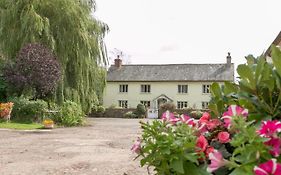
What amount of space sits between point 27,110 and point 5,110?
1.73 meters

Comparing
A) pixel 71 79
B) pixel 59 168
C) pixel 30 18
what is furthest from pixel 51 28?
pixel 59 168

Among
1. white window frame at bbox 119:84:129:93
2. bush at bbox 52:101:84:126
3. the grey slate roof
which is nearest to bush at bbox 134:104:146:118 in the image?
the grey slate roof

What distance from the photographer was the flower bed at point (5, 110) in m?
22.1

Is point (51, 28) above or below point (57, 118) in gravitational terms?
above

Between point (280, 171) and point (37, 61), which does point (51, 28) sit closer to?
point (37, 61)

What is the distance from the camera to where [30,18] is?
2353 centimetres

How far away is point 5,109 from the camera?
22.2 m

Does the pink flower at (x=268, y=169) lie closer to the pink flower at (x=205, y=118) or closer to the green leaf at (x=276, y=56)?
the green leaf at (x=276, y=56)

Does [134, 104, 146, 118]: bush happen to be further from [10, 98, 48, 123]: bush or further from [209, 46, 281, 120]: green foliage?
[209, 46, 281, 120]: green foliage

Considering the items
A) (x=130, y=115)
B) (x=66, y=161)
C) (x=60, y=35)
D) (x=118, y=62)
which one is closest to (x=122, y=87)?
(x=118, y=62)

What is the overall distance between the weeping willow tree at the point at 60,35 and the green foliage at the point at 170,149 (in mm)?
22743

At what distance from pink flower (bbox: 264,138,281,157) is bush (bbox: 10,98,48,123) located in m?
23.0

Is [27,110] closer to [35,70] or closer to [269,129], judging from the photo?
[35,70]

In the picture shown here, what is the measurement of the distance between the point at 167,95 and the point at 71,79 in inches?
1191
